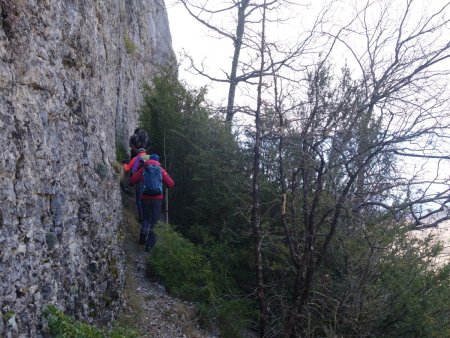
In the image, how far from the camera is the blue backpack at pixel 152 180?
353 inches

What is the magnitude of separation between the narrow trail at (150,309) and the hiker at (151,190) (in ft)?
1.68

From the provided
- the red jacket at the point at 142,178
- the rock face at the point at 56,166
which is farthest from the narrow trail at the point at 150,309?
the red jacket at the point at 142,178

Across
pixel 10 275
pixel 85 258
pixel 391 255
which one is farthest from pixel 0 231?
pixel 391 255

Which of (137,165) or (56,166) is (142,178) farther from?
(56,166)

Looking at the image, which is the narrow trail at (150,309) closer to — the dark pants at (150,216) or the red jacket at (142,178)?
the dark pants at (150,216)

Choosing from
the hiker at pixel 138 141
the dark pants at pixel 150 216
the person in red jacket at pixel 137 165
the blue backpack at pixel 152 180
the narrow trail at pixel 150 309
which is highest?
the hiker at pixel 138 141

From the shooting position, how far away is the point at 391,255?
26.6 ft

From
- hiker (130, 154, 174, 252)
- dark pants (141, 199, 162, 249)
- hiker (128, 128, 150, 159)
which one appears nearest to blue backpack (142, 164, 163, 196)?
hiker (130, 154, 174, 252)

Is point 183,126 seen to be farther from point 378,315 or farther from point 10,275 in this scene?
point 10,275

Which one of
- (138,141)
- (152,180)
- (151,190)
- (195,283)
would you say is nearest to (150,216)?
(151,190)

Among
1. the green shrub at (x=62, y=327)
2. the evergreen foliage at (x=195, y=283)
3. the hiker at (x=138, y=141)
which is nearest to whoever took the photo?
the green shrub at (x=62, y=327)

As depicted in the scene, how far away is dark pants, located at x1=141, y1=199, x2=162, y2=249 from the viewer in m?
9.07

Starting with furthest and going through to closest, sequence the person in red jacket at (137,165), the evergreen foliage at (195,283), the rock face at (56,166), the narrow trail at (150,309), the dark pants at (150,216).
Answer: the person in red jacket at (137,165) → the dark pants at (150,216) → the evergreen foliage at (195,283) → the narrow trail at (150,309) → the rock face at (56,166)

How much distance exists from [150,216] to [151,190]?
56 cm
